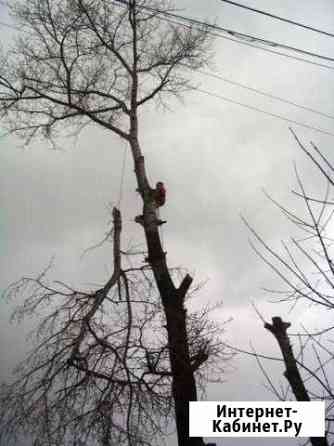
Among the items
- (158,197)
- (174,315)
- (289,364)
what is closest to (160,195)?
(158,197)

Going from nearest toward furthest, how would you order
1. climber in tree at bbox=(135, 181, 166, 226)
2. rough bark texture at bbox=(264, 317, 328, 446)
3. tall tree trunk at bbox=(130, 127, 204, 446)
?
rough bark texture at bbox=(264, 317, 328, 446)
tall tree trunk at bbox=(130, 127, 204, 446)
climber in tree at bbox=(135, 181, 166, 226)

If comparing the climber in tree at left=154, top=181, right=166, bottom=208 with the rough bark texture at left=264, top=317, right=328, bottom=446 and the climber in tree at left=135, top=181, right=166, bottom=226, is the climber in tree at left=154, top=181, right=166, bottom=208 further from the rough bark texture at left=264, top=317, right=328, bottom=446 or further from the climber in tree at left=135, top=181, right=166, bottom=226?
the rough bark texture at left=264, top=317, right=328, bottom=446

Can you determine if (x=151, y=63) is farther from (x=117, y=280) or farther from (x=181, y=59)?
(x=117, y=280)

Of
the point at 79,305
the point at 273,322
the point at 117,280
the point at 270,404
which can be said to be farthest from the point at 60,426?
the point at 273,322

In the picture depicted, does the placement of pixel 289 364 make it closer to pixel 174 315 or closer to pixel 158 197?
pixel 174 315

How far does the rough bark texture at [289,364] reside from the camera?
435cm

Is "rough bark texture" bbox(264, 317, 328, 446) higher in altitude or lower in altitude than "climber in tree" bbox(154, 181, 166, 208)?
lower

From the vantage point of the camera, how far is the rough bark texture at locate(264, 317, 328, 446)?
4348 mm

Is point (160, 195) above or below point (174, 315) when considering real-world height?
above

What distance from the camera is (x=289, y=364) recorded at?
4566 mm

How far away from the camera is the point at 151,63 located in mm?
8023

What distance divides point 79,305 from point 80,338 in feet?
1.78

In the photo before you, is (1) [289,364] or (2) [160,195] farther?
(2) [160,195]

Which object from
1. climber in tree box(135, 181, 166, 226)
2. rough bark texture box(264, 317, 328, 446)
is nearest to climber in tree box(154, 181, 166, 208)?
climber in tree box(135, 181, 166, 226)
